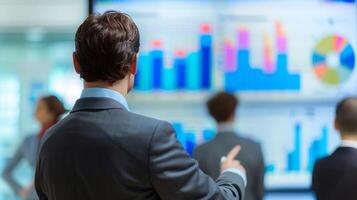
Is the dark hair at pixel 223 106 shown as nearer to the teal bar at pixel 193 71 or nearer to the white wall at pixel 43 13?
the teal bar at pixel 193 71

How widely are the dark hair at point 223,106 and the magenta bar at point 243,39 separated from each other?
917 millimetres

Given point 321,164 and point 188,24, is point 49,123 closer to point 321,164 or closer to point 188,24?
point 188,24

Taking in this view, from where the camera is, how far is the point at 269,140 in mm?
4195

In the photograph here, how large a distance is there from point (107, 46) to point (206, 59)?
114 inches

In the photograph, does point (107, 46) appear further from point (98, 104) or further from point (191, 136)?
point (191, 136)

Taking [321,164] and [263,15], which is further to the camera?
[263,15]

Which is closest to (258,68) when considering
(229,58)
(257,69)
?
(257,69)

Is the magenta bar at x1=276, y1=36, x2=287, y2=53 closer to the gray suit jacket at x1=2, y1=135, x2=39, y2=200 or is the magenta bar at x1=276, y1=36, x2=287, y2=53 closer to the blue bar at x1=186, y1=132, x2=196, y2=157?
the blue bar at x1=186, y1=132, x2=196, y2=157

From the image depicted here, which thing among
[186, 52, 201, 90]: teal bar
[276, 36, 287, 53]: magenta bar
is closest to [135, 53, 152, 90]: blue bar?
[186, 52, 201, 90]: teal bar

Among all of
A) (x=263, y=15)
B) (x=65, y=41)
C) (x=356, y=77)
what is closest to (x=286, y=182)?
(x=356, y=77)

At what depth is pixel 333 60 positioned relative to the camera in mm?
4266

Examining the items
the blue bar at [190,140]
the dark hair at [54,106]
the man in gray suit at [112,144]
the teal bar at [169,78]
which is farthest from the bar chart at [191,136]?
the man in gray suit at [112,144]

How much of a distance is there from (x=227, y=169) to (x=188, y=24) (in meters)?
2.75

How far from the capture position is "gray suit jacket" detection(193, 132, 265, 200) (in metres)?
3.03
